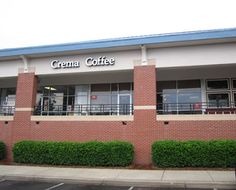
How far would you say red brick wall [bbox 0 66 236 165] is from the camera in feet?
51.1

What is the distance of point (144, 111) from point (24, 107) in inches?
334

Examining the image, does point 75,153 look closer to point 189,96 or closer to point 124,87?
point 124,87

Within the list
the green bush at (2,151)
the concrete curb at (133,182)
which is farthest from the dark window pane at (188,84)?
the green bush at (2,151)

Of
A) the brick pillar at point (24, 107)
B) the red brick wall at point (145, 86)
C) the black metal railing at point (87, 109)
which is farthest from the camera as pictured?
the black metal railing at point (87, 109)

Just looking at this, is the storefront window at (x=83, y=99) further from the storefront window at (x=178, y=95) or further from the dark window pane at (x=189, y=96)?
the dark window pane at (x=189, y=96)

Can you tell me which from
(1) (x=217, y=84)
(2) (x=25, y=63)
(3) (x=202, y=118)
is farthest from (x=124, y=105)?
(2) (x=25, y=63)

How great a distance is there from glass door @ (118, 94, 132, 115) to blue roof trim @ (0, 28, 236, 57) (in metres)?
4.65

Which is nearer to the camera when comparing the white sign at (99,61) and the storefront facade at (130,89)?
the storefront facade at (130,89)

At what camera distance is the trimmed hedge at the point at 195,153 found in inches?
546

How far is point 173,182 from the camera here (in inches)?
432

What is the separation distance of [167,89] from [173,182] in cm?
1032

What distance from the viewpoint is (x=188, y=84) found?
787 inches

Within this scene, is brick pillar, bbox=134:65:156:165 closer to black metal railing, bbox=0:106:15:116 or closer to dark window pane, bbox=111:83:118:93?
dark window pane, bbox=111:83:118:93

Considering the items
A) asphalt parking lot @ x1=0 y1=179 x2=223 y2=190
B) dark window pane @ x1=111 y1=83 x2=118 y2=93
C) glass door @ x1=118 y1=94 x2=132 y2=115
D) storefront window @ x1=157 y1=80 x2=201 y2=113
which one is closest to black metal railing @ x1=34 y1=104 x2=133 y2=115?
glass door @ x1=118 y1=94 x2=132 y2=115
